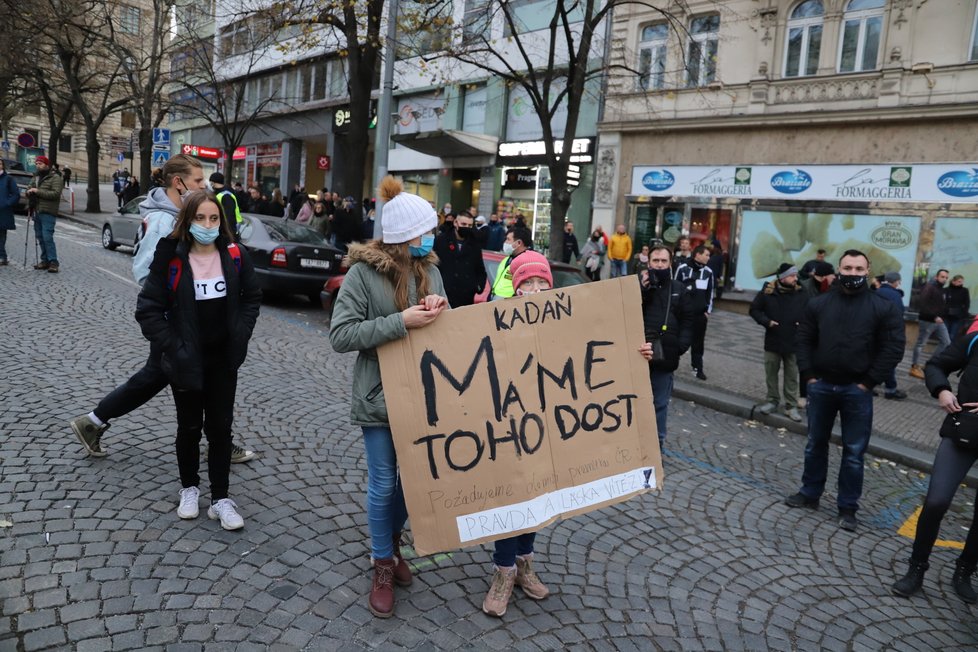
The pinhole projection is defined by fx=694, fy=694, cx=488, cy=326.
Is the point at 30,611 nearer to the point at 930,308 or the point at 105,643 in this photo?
the point at 105,643

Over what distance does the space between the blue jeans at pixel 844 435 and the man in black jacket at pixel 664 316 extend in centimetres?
108

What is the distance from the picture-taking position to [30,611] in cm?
290

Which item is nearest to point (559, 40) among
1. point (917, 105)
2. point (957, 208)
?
point (917, 105)

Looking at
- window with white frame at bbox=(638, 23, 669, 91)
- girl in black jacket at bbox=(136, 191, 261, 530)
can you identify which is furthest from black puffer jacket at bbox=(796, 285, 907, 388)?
window with white frame at bbox=(638, 23, 669, 91)

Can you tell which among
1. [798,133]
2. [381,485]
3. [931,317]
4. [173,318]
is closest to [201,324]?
[173,318]

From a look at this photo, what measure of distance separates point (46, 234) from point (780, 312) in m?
11.4

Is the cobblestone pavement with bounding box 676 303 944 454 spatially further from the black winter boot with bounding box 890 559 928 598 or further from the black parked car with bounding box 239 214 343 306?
the black parked car with bounding box 239 214 343 306

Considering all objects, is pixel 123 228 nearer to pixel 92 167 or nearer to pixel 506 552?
pixel 92 167

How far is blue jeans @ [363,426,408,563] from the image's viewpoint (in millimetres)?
3094

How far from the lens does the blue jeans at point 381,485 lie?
10.2 feet

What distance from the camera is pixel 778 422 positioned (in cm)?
770

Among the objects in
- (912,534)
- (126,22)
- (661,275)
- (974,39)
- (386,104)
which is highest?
(126,22)

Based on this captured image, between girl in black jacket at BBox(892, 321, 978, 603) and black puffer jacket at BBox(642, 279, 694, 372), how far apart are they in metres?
1.94

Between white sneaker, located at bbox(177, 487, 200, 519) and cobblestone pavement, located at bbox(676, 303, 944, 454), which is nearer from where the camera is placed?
white sneaker, located at bbox(177, 487, 200, 519)
